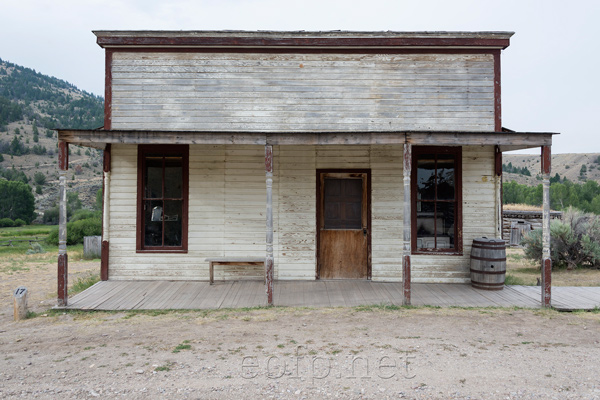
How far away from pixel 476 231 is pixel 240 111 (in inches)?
206

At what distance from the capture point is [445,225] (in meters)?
8.63

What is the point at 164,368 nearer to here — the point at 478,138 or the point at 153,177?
the point at 153,177

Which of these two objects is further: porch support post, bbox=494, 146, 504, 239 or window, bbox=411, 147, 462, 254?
window, bbox=411, 147, 462, 254

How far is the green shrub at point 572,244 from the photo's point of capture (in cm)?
1119

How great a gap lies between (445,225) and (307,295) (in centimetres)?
321

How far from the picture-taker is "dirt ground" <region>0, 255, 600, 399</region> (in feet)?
13.0

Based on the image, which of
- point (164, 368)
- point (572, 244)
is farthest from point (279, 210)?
point (572, 244)

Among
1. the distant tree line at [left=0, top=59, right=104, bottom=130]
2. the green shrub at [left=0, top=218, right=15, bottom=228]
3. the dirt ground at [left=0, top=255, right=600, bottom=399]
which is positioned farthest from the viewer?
the distant tree line at [left=0, top=59, right=104, bottom=130]

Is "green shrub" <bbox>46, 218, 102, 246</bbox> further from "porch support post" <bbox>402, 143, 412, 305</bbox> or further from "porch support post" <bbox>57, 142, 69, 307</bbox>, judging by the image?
"porch support post" <bbox>402, 143, 412, 305</bbox>

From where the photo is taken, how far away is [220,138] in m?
7.06

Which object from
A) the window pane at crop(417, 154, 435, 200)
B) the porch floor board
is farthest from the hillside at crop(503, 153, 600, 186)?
the porch floor board

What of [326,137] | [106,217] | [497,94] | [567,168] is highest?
[567,168]

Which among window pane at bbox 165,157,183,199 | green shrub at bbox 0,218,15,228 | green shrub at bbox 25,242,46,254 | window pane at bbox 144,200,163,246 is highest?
window pane at bbox 165,157,183,199

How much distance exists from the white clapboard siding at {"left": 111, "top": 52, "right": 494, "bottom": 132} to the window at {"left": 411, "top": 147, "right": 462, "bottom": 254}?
67cm
